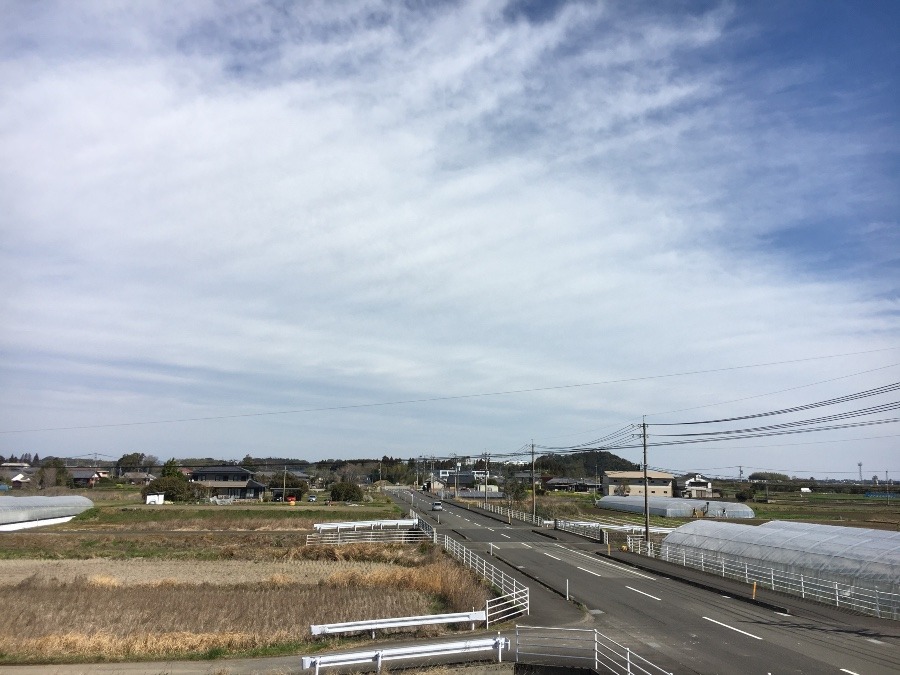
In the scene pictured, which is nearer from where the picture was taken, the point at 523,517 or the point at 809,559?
the point at 809,559

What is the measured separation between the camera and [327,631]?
21.1 metres

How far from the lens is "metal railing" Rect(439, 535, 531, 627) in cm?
2516

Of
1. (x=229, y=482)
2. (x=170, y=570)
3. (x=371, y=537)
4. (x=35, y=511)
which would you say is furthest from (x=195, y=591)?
(x=229, y=482)

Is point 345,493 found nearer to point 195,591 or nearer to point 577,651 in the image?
point 195,591

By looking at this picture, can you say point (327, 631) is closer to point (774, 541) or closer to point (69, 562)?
point (774, 541)

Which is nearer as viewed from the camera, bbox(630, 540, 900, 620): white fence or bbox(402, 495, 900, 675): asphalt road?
bbox(402, 495, 900, 675): asphalt road

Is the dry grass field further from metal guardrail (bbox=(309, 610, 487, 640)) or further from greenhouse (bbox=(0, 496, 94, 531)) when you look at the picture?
greenhouse (bbox=(0, 496, 94, 531))

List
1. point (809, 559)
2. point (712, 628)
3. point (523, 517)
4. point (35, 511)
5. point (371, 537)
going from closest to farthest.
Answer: point (712, 628) < point (809, 559) < point (371, 537) < point (35, 511) < point (523, 517)

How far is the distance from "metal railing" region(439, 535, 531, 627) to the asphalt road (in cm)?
71

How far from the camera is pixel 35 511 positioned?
234ft

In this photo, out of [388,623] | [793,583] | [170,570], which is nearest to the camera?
[388,623]

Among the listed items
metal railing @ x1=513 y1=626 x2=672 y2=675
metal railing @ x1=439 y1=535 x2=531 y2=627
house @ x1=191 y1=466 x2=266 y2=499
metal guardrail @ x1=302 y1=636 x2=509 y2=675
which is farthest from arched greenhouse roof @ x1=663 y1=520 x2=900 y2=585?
house @ x1=191 y1=466 x2=266 y2=499

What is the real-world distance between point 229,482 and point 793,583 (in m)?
116

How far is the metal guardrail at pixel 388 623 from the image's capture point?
2116cm
